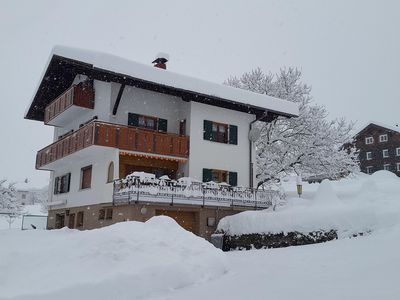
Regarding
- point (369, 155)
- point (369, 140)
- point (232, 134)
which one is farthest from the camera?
point (369, 140)

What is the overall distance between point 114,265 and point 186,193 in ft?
32.2

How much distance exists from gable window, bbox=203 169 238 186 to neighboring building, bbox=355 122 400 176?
118 ft

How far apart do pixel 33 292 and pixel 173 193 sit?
1066 cm

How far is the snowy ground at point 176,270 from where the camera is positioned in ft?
21.7

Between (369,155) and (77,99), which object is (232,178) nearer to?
(77,99)

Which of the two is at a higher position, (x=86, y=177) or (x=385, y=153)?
(x=385, y=153)

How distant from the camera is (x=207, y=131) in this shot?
2100 centimetres

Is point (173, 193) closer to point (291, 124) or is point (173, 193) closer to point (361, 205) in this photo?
point (361, 205)

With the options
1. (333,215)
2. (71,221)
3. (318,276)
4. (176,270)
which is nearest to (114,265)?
(176,270)

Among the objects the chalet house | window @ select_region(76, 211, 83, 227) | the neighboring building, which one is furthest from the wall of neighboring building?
Answer: the neighboring building

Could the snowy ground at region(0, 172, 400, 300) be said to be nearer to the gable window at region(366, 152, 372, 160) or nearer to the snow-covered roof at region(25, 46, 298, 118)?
the snow-covered roof at region(25, 46, 298, 118)

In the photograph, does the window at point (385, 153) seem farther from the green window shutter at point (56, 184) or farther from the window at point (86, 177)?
the window at point (86, 177)

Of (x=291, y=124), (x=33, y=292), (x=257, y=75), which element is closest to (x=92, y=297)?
(x=33, y=292)

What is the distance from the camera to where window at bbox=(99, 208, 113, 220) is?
18.3 meters
